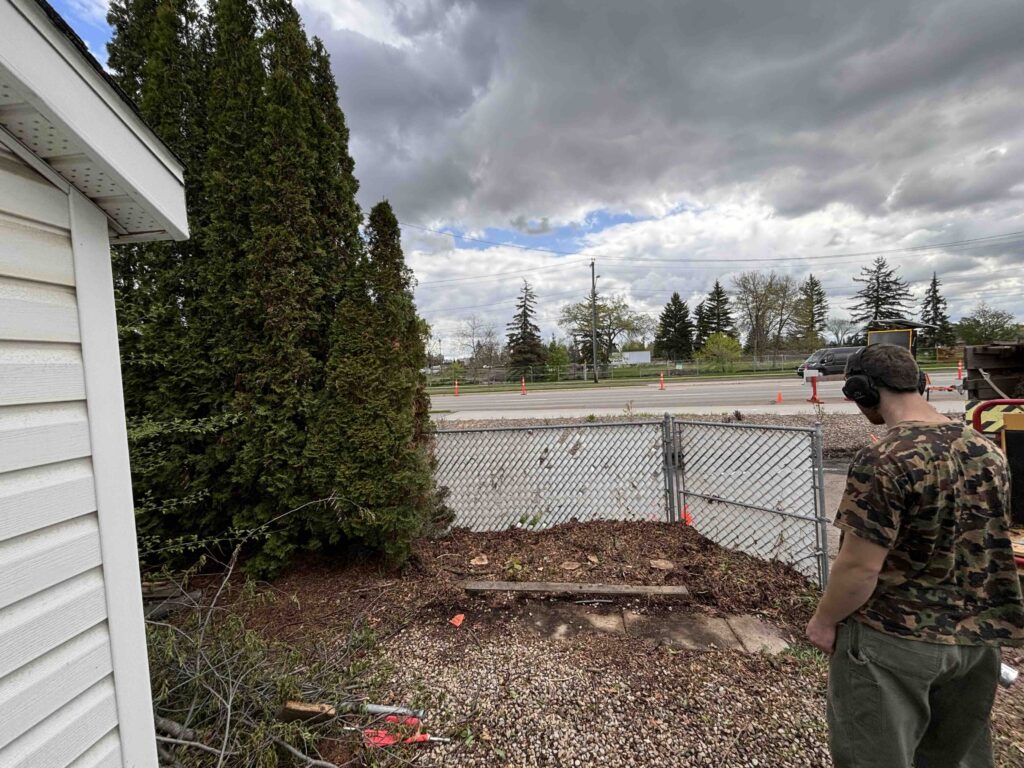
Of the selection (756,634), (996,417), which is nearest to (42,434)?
(756,634)

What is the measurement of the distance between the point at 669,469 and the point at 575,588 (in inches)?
69.1

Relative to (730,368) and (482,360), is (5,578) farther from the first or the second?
(482,360)

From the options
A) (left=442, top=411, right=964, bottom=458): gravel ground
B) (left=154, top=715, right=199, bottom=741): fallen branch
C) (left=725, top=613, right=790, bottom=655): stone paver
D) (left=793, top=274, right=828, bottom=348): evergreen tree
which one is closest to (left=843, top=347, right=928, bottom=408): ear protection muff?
Answer: (left=725, top=613, right=790, bottom=655): stone paver

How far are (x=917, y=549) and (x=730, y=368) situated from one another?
1321 inches

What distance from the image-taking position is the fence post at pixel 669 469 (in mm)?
4402

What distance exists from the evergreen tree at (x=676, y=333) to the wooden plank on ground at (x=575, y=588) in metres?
44.9

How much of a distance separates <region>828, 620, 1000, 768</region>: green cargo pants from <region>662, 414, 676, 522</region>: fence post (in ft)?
9.79

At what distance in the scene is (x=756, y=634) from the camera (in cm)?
281

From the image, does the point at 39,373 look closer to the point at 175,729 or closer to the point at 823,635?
the point at 175,729

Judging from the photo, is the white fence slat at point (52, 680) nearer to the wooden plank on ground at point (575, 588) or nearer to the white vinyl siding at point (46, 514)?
the white vinyl siding at point (46, 514)

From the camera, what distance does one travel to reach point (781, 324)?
40594 mm

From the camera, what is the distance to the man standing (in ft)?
4.26

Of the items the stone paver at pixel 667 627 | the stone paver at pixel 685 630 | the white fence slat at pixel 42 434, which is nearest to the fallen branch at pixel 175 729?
the white fence slat at pixel 42 434

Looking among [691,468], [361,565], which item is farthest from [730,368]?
[361,565]
